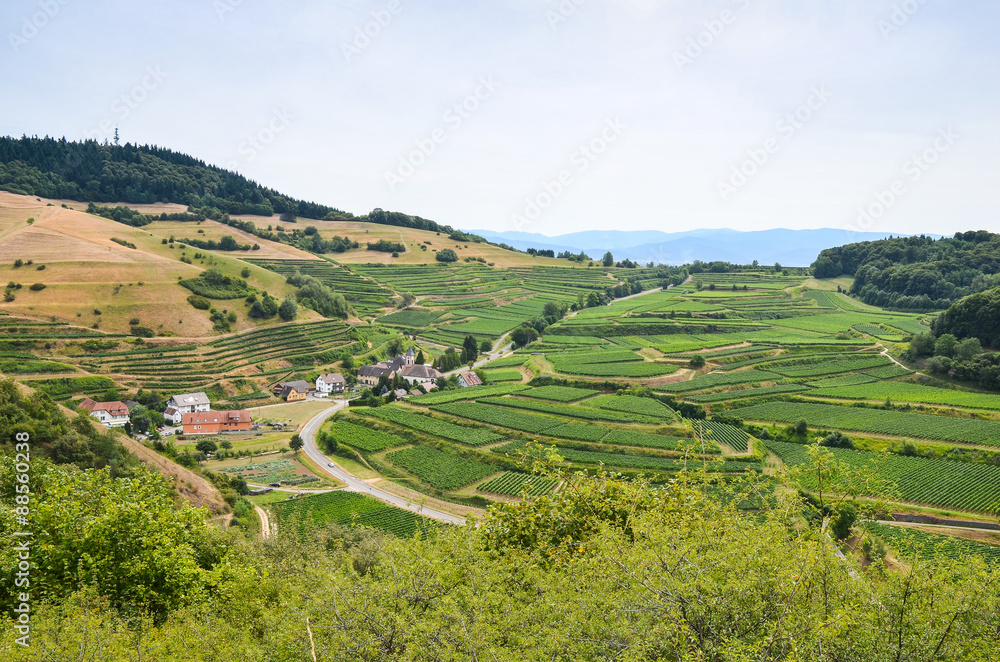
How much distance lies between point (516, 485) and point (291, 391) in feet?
131

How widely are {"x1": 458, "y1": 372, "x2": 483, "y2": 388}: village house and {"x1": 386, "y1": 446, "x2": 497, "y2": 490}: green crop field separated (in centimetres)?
2107

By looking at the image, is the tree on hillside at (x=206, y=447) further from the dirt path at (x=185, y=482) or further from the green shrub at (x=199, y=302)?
the green shrub at (x=199, y=302)

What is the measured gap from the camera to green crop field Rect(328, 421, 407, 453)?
163 feet

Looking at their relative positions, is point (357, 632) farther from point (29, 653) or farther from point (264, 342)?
point (264, 342)

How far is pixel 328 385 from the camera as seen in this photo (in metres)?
71.5

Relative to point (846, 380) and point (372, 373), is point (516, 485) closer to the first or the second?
point (372, 373)

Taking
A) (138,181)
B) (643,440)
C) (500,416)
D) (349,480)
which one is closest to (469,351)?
(500,416)

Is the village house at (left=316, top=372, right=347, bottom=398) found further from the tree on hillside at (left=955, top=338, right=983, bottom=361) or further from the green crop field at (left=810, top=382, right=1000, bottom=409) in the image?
the tree on hillside at (left=955, top=338, right=983, bottom=361)

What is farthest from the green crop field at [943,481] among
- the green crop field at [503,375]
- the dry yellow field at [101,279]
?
the dry yellow field at [101,279]

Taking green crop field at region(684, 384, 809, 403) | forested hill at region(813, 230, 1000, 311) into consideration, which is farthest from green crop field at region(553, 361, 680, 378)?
forested hill at region(813, 230, 1000, 311)

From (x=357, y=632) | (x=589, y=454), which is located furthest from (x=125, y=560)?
(x=589, y=454)

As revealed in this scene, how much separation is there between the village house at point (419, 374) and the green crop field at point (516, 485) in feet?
104

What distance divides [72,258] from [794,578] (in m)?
91.8

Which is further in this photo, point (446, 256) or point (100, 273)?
point (446, 256)
